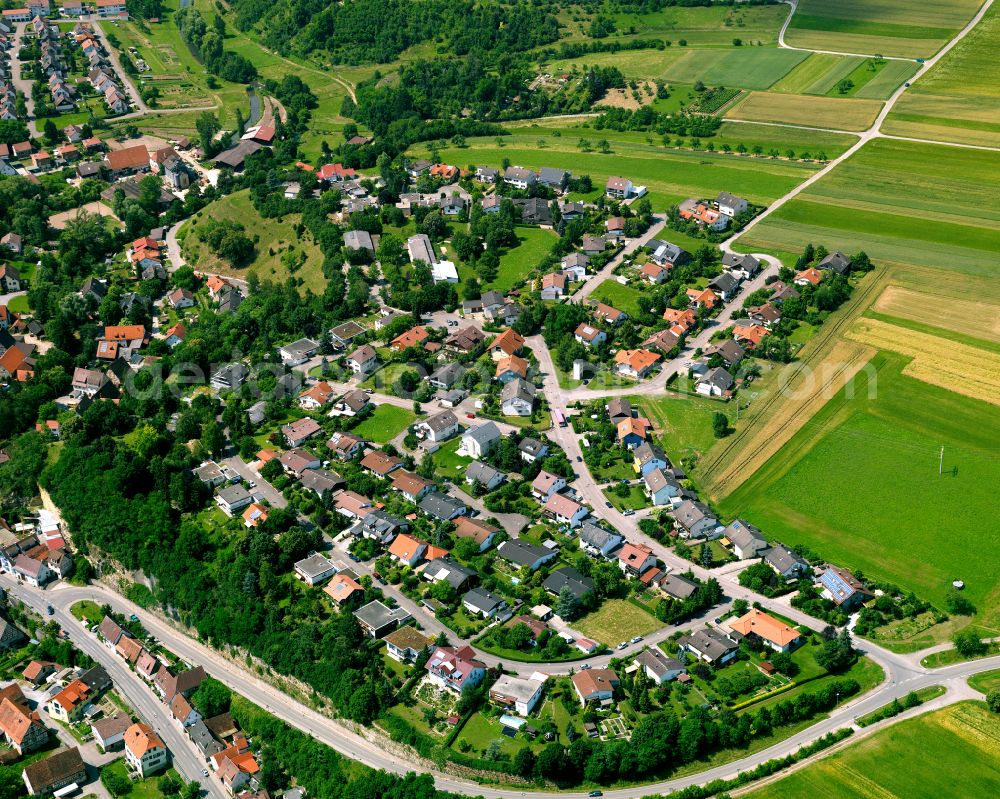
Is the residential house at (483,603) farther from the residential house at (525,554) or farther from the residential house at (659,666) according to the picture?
the residential house at (659,666)

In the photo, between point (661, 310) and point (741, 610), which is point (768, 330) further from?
point (741, 610)

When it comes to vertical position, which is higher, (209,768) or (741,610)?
(741,610)

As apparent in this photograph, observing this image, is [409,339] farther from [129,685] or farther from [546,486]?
[129,685]

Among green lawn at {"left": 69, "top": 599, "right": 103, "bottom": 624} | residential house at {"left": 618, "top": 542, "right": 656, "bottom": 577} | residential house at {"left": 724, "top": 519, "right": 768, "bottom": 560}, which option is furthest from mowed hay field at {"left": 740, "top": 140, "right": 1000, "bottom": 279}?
green lawn at {"left": 69, "top": 599, "right": 103, "bottom": 624}

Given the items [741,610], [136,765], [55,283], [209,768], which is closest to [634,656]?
[741,610]

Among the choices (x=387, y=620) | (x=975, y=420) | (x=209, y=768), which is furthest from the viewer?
(x=975, y=420)

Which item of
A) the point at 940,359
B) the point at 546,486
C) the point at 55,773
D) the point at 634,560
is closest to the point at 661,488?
the point at 634,560

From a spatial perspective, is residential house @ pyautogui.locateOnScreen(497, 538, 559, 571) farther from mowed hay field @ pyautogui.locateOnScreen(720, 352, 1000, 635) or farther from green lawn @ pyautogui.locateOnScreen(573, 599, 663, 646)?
mowed hay field @ pyautogui.locateOnScreen(720, 352, 1000, 635)
